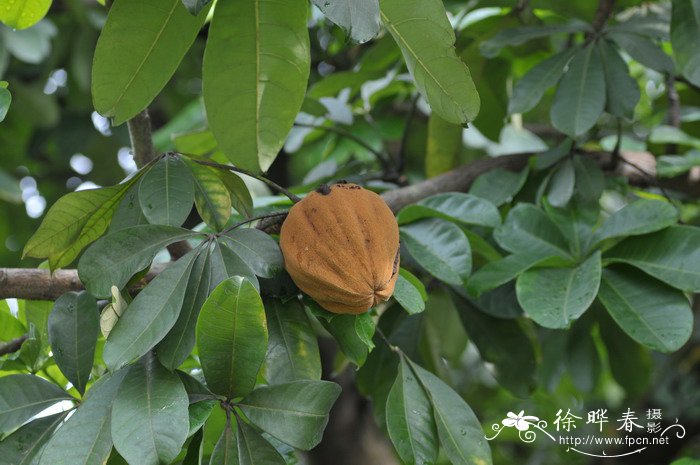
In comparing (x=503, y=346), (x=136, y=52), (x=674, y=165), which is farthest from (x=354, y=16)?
(x=674, y=165)

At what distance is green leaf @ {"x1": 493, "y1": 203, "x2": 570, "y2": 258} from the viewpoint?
1104mm

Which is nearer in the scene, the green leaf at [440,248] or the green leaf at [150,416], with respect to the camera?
the green leaf at [150,416]

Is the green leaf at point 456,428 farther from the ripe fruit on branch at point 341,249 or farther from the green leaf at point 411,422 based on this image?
the ripe fruit on branch at point 341,249

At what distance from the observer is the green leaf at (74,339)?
32.2 inches

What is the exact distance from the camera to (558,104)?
118cm

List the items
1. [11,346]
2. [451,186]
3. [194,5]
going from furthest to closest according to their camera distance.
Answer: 1. [451,186]
2. [11,346]
3. [194,5]

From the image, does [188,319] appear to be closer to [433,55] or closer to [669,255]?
[433,55]

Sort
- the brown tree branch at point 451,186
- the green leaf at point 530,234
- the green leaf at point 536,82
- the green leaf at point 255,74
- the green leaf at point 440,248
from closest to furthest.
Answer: the green leaf at point 255,74 < the brown tree branch at point 451,186 < the green leaf at point 440,248 < the green leaf at point 530,234 < the green leaf at point 536,82

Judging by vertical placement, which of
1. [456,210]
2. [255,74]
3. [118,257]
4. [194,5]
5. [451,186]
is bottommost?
[451,186]

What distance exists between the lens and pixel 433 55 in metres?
→ 0.77

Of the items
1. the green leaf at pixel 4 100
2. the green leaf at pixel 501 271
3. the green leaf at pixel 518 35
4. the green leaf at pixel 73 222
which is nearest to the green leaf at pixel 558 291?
the green leaf at pixel 501 271

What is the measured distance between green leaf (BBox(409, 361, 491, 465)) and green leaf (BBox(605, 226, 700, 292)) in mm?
309

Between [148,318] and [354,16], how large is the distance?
1.02ft

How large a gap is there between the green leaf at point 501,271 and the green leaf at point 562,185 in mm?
128
